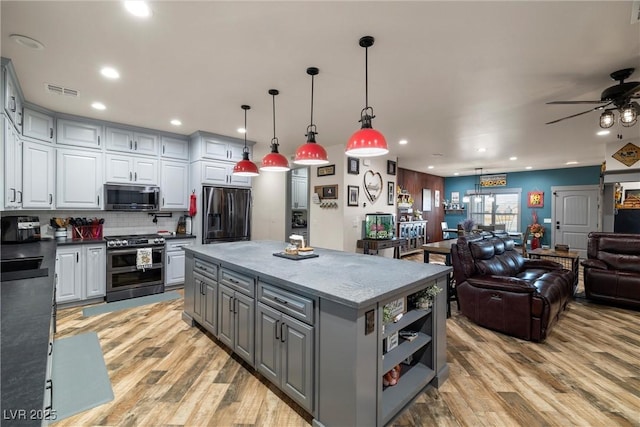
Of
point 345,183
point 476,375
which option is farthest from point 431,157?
point 476,375

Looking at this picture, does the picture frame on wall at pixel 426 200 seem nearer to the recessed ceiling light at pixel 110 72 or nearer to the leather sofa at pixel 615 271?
the leather sofa at pixel 615 271

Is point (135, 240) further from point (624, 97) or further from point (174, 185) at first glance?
point (624, 97)

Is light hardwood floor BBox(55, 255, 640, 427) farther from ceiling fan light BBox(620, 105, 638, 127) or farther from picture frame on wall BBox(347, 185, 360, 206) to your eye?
picture frame on wall BBox(347, 185, 360, 206)

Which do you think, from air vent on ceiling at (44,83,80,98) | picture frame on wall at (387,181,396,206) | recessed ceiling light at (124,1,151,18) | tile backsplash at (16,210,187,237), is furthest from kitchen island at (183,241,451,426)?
picture frame on wall at (387,181,396,206)

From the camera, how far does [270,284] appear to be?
215 cm

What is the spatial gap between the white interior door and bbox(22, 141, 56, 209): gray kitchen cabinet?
→ 11.5 metres

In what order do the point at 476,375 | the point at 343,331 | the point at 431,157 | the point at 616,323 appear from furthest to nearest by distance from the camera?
the point at 431,157 < the point at 616,323 < the point at 476,375 < the point at 343,331

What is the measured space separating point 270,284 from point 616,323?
4.28 m

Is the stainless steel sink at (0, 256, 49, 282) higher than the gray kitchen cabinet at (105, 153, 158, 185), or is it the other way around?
the gray kitchen cabinet at (105, 153, 158, 185)

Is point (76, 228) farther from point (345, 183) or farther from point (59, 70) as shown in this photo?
point (345, 183)

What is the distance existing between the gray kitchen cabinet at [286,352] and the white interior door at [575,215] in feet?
31.3

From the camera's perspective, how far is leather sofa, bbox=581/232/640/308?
155 inches

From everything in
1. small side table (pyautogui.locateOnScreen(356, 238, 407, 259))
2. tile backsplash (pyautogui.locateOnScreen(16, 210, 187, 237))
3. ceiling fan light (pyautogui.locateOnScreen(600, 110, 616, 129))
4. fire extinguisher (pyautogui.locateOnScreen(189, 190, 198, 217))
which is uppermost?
ceiling fan light (pyautogui.locateOnScreen(600, 110, 616, 129))

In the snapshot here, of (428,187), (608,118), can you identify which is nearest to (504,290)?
(608,118)
